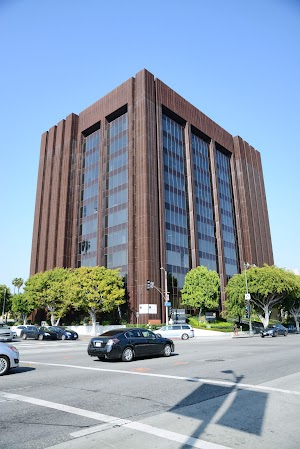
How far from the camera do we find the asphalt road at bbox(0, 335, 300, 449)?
543 cm

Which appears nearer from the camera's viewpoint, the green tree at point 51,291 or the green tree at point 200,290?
the green tree at point 200,290

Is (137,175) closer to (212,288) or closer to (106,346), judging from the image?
(212,288)

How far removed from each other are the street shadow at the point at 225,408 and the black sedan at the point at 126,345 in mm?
6473

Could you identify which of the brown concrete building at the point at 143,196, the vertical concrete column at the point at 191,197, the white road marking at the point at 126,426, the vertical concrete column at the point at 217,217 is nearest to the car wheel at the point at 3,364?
the white road marking at the point at 126,426

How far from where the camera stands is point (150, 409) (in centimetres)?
717

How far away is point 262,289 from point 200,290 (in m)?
9.55

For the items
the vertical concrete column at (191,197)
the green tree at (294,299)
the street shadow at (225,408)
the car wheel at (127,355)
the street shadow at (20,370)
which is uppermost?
the vertical concrete column at (191,197)

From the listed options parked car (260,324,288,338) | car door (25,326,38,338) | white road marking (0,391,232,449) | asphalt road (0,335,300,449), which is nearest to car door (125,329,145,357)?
asphalt road (0,335,300,449)

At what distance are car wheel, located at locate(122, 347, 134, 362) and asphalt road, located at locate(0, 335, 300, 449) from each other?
3284 millimetres

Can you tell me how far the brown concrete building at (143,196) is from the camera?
5741 centimetres

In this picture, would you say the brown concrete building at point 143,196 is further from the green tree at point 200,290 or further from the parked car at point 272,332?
the parked car at point 272,332

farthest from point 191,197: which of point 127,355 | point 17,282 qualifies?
point 17,282

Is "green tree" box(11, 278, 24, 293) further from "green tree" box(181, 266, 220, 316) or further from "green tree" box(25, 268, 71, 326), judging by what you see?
"green tree" box(181, 266, 220, 316)

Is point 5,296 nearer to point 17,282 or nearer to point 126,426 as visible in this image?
point 17,282
